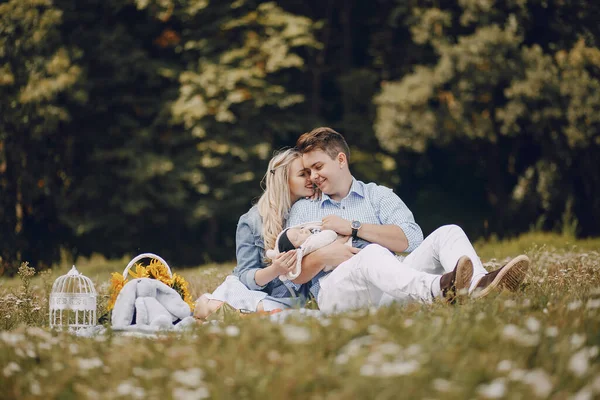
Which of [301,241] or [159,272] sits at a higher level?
[301,241]

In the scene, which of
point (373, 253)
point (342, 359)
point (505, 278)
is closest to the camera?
point (342, 359)

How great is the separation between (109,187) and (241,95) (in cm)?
298

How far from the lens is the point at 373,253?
3879mm

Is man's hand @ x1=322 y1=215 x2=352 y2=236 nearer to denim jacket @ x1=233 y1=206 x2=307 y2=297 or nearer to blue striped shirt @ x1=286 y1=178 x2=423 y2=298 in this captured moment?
blue striped shirt @ x1=286 y1=178 x2=423 y2=298

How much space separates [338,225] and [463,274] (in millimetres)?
1034

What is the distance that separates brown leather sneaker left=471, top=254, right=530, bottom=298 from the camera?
12.0 ft

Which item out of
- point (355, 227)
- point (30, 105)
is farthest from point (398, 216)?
point (30, 105)

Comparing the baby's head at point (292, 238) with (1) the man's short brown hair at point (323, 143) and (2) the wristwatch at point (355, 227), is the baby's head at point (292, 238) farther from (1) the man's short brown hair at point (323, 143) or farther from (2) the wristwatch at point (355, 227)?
(1) the man's short brown hair at point (323, 143)

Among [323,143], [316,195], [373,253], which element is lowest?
[373,253]

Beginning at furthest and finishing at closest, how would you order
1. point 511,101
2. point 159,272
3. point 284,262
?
point 511,101
point 159,272
point 284,262

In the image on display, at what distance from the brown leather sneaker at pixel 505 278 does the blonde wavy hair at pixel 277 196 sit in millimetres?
1454

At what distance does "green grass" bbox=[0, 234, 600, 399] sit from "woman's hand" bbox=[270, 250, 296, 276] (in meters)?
1.06

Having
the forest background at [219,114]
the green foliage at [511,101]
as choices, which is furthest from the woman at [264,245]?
the green foliage at [511,101]

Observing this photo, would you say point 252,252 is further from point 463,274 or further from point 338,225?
point 463,274
